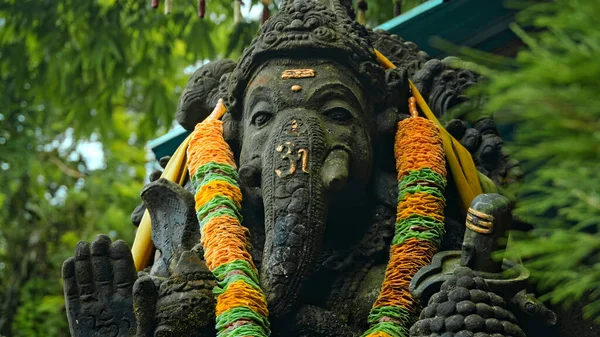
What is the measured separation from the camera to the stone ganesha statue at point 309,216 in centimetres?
516

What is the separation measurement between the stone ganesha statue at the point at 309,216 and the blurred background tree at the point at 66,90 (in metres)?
3.31

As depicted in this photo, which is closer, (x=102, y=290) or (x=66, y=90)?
(x=102, y=290)

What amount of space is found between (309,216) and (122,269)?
66 centimetres

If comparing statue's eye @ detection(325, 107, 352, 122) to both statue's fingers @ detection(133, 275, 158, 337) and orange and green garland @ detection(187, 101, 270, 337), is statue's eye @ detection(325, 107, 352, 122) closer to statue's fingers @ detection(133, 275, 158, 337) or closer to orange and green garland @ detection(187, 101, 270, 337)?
orange and green garland @ detection(187, 101, 270, 337)

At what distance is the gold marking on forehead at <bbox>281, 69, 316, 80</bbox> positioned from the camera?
19.0ft

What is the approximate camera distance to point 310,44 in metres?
5.83

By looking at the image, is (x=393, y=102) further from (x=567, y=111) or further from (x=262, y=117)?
(x=567, y=111)

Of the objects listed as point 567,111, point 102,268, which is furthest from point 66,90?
point 567,111

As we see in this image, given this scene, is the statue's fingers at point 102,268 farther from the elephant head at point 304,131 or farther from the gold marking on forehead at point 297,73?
the gold marking on forehead at point 297,73

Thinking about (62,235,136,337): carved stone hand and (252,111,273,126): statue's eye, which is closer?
(62,235,136,337): carved stone hand

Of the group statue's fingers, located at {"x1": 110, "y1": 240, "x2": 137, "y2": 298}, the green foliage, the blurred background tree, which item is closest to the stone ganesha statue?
statue's fingers, located at {"x1": 110, "y1": 240, "x2": 137, "y2": 298}

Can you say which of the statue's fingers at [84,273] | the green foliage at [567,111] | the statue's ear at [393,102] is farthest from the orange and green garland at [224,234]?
the green foliage at [567,111]

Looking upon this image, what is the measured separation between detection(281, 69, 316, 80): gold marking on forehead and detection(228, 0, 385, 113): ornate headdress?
0.28 feet

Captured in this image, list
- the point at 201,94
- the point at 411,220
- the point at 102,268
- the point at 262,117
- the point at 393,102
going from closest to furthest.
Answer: the point at 102,268, the point at 411,220, the point at 262,117, the point at 393,102, the point at 201,94
